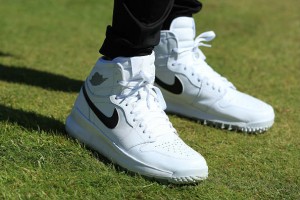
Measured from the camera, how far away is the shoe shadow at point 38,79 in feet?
7.83

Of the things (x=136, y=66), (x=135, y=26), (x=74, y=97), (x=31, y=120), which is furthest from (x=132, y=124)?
(x=74, y=97)

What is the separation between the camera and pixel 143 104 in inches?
61.2

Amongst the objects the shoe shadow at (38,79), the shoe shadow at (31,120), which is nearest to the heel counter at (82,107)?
the shoe shadow at (31,120)

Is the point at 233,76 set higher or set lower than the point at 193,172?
lower

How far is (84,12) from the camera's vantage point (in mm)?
4117

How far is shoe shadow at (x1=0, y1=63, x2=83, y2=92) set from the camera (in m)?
2.39

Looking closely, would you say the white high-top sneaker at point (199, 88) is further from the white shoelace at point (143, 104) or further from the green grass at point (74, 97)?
the white shoelace at point (143, 104)

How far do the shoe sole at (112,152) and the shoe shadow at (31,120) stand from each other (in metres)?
0.09

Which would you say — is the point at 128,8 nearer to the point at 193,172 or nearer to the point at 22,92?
the point at 193,172

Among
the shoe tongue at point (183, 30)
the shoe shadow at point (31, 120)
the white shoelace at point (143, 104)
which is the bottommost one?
the shoe shadow at point (31, 120)

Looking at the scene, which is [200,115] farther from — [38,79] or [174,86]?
[38,79]

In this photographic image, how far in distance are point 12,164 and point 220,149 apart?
711mm

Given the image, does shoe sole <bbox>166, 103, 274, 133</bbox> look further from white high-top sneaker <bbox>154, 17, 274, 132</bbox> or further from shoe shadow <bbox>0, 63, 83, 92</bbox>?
shoe shadow <bbox>0, 63, 83, 92</bbox>

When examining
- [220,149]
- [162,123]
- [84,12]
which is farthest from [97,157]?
[84,12]
